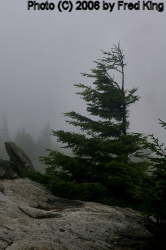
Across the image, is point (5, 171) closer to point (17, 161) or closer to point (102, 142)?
point (17, 161)

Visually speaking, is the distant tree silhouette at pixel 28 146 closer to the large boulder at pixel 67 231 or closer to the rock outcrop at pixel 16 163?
the rock outcrop at pixel 16 163

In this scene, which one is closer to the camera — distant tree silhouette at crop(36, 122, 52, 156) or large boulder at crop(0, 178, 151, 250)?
large boulder at crop(0, 178, 151, 250)

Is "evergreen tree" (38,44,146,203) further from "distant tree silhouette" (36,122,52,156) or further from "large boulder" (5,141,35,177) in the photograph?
"distant tree silhouette" (36,122,52,156)

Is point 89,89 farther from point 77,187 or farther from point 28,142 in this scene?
point 28,142

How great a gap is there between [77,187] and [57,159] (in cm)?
229

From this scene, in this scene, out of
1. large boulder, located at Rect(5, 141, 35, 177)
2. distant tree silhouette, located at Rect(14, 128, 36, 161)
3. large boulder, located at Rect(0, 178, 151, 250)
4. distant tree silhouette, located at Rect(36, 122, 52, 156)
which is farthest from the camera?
distant tree silhouette, located at Rect(36, 122, 52, 156)

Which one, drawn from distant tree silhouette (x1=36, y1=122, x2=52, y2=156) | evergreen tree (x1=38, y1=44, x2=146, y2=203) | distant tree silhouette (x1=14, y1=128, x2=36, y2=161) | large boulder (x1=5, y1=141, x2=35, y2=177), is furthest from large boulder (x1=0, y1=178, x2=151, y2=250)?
distant tree silhouette (x1=36, y1=122, x2=52, y2=156)

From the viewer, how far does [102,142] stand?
9.19 meters

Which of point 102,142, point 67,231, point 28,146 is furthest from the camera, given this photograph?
point 28,146

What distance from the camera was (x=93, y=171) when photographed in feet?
33.5

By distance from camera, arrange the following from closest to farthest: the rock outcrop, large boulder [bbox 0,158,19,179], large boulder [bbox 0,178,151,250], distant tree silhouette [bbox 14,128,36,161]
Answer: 1. large boulder [bbox 0,178,151,250]
2. large boulder [bbox 0,158,19,179]
3. the rock outcrop
4. distant tree silhouette [bbox 14,128,36,161]

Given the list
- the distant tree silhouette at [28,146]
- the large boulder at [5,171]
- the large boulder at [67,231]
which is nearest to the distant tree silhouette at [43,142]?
the distant tree silhouette at [28,146]

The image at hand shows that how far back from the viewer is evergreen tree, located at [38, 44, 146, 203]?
9547 millimetres

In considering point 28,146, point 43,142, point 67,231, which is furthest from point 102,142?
point 43,142
